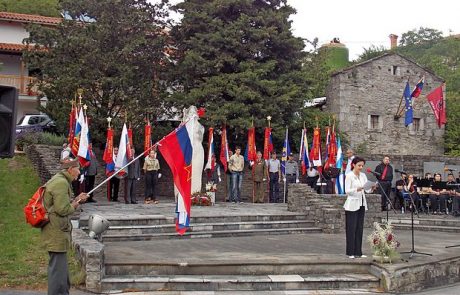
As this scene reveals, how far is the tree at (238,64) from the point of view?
22906 millimetres

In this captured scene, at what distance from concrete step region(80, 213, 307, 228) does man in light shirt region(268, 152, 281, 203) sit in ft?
15.9

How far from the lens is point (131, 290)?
344 inches

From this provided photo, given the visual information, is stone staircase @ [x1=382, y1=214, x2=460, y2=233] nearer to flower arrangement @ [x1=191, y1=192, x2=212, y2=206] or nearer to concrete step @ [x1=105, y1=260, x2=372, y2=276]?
flower arrangement @ [x1=191, y1=192, x2=212, y2=206]

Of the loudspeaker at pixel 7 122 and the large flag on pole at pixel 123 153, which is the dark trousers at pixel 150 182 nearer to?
the large flag on pole at pixel 123 153

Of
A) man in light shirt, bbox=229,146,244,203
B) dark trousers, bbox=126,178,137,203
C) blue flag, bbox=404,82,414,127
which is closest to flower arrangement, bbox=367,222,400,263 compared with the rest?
dark trousers, bbox=126,178,137,203

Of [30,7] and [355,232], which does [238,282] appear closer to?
[355,232]

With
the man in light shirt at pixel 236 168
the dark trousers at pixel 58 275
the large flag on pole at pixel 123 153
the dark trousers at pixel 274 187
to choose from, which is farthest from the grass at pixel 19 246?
the dark trousers at pixel 274 187

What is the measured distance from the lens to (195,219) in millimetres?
14688

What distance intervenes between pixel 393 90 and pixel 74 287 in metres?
28.5

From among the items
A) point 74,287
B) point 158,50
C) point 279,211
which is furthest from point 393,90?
point 74,287

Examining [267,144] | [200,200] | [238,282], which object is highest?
[267,144]

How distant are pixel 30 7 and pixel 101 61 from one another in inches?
1092

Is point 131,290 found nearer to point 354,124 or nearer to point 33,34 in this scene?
point 33,34

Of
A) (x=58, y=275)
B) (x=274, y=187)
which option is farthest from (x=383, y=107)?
(x=58, y=275)
